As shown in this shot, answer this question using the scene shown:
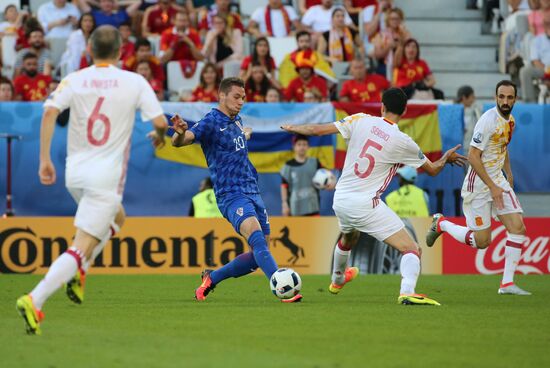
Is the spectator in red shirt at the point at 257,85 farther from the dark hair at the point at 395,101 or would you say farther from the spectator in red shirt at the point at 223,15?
the dark hair at the point at 395,101

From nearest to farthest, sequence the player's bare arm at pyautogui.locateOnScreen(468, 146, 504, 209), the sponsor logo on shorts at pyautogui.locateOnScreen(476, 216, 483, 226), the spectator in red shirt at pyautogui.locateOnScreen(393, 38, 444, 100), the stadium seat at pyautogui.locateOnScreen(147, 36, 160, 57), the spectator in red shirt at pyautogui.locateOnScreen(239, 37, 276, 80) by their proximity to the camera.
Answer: the player's bare arm at pyautogui.locateOnScreen(468, 146, 504, 209) → the sponsor logo on shorts at pyautogui.locateOnScreen(476, 216, 483, 226) → the spectator in red shirt at pyautogui.locateOnScreen(239, 37, 276, 80) → the spectator in red shirt at pyautogui.locateOnScreen(393, 38, 444, 100) → the stadium seat at pyautogui.locateOnScreen(147, 36, 160, 57)

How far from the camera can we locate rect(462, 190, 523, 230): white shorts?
497 inches

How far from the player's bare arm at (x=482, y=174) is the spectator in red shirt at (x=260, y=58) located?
25.9 ft

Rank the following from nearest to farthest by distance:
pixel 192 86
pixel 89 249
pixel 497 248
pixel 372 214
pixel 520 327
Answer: pixel 89 249
pixel 520 327
pixel 372 214
pixel 497 248
pixel 192 86

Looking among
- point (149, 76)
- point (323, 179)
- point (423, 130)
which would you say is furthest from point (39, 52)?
point (423, 130)

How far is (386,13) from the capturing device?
21953 millimetres

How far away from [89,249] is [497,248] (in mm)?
9892

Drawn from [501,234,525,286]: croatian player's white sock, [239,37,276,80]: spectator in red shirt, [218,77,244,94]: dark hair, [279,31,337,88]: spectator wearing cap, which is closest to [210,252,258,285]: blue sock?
[218,77,244,94]: dark hair

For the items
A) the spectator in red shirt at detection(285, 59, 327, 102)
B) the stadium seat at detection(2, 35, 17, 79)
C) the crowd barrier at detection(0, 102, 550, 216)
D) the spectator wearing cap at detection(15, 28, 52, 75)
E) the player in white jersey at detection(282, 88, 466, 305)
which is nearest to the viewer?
the player in white jersey at detection(282, 88, 466, 305)

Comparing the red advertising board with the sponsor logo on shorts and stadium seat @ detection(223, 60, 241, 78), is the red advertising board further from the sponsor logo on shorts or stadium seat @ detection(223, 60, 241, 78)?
stadium seat @ detection(223, 60, 241, 78)

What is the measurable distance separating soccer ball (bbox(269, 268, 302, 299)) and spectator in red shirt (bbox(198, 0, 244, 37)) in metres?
11.2

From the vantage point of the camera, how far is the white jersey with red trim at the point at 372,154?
36.1 ft

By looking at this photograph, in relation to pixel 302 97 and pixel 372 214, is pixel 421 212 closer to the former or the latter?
pixel 302 97

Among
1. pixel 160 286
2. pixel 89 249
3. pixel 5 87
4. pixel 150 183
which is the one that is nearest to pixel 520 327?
pixel 89 249
